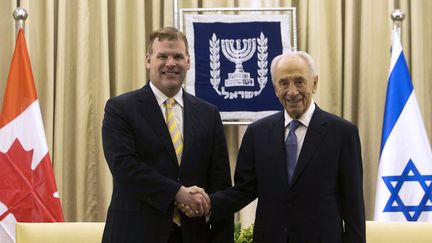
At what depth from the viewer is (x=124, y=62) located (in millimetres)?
5148

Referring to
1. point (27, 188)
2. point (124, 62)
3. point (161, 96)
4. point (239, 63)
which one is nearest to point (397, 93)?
point (239, 63)

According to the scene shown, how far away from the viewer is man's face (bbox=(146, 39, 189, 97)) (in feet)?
10.8

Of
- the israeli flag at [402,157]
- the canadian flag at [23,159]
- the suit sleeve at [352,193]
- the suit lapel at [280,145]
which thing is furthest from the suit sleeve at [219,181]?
the israeli flag at [402,157]

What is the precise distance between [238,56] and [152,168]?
211 cm

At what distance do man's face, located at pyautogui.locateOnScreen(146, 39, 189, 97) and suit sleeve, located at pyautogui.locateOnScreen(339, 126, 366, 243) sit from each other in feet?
2.69

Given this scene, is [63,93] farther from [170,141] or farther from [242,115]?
[170,141]

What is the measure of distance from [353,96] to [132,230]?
102 inches

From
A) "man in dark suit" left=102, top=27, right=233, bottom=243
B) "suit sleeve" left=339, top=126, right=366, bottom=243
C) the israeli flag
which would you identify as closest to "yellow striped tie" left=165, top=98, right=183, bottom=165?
"man in dark suit" left=102, top=27, right=233, bottom=243

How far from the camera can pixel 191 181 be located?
128 inches

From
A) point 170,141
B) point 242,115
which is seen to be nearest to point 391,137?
point 242,115

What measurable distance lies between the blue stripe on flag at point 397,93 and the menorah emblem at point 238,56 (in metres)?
0.97

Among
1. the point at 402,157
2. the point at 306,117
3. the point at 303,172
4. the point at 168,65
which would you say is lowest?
the point at 402,157

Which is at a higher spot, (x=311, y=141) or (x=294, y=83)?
(x=294, y=83)

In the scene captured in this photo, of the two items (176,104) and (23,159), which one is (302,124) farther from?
(23,159)
